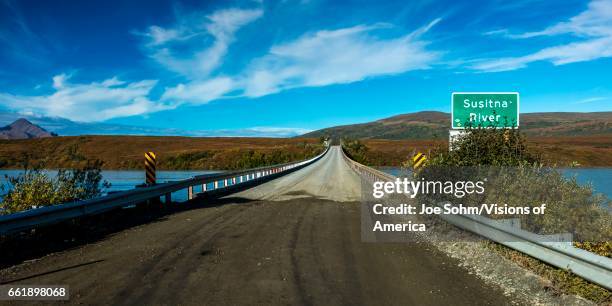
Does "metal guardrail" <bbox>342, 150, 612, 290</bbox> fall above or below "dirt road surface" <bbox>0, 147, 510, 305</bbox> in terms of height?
above

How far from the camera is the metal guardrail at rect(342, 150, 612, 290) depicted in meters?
4.64

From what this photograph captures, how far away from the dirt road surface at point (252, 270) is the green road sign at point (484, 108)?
200 inches

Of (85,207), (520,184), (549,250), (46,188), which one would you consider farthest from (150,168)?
(549,250)

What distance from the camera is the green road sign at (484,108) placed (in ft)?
42.0

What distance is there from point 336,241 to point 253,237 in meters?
1.58

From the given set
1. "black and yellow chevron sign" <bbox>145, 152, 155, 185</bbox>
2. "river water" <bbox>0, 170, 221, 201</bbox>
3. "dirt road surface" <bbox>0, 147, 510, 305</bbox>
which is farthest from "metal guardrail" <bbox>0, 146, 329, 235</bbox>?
"river water" <bbox>0, 170, 221, 201</bbox>

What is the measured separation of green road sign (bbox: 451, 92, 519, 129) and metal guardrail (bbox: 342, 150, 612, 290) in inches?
217

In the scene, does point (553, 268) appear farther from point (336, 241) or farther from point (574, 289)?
point (336, 241)

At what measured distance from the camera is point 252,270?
6.46 m

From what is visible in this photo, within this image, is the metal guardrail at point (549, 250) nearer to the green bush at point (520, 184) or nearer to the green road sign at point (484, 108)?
the green bush at point (520, 184)

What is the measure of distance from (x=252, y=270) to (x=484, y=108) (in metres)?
9.19

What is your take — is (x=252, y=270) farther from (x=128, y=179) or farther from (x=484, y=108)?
(x=128, y=179)

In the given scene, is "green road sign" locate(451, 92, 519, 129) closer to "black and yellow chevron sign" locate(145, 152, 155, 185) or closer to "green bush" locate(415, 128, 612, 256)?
"green bush" locate(415, 128, 612, 256)

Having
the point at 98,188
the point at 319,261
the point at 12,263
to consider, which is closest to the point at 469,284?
the point at 319,261
